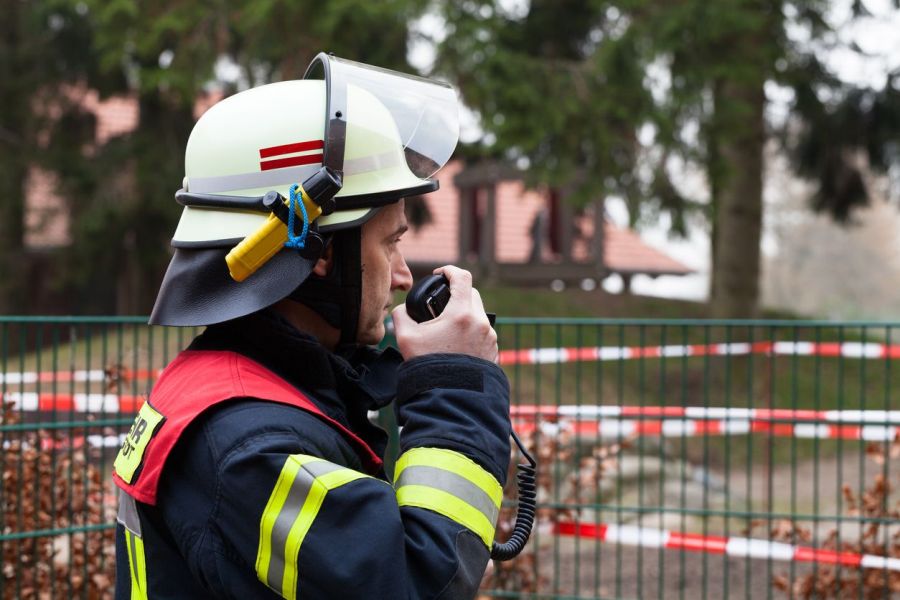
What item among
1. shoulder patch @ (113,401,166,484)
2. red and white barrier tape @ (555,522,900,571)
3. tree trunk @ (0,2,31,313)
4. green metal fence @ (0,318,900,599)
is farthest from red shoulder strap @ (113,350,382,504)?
tree trunk @ (0,2,31,313)

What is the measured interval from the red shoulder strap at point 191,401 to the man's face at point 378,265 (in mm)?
205

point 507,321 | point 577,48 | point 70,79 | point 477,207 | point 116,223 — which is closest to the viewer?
point 507,321

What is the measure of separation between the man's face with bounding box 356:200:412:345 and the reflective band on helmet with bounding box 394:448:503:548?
11.1 inches

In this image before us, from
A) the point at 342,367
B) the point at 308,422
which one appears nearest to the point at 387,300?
the point at 342,367

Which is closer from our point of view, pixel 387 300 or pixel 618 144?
pixel 387 300

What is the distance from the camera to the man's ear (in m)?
1.65

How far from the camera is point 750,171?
1370 centimetres

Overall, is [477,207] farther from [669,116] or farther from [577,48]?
[669,116]

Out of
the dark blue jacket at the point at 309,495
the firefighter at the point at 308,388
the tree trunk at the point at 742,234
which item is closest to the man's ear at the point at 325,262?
the firefighter at the point at 308,388

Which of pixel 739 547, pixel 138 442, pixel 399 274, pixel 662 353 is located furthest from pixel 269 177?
pixel 739 547

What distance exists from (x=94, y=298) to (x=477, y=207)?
26.4 feet

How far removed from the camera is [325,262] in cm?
166

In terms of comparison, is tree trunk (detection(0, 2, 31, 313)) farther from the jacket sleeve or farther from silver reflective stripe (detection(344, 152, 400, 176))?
the jacket sleeve

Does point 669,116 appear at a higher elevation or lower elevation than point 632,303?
higher
